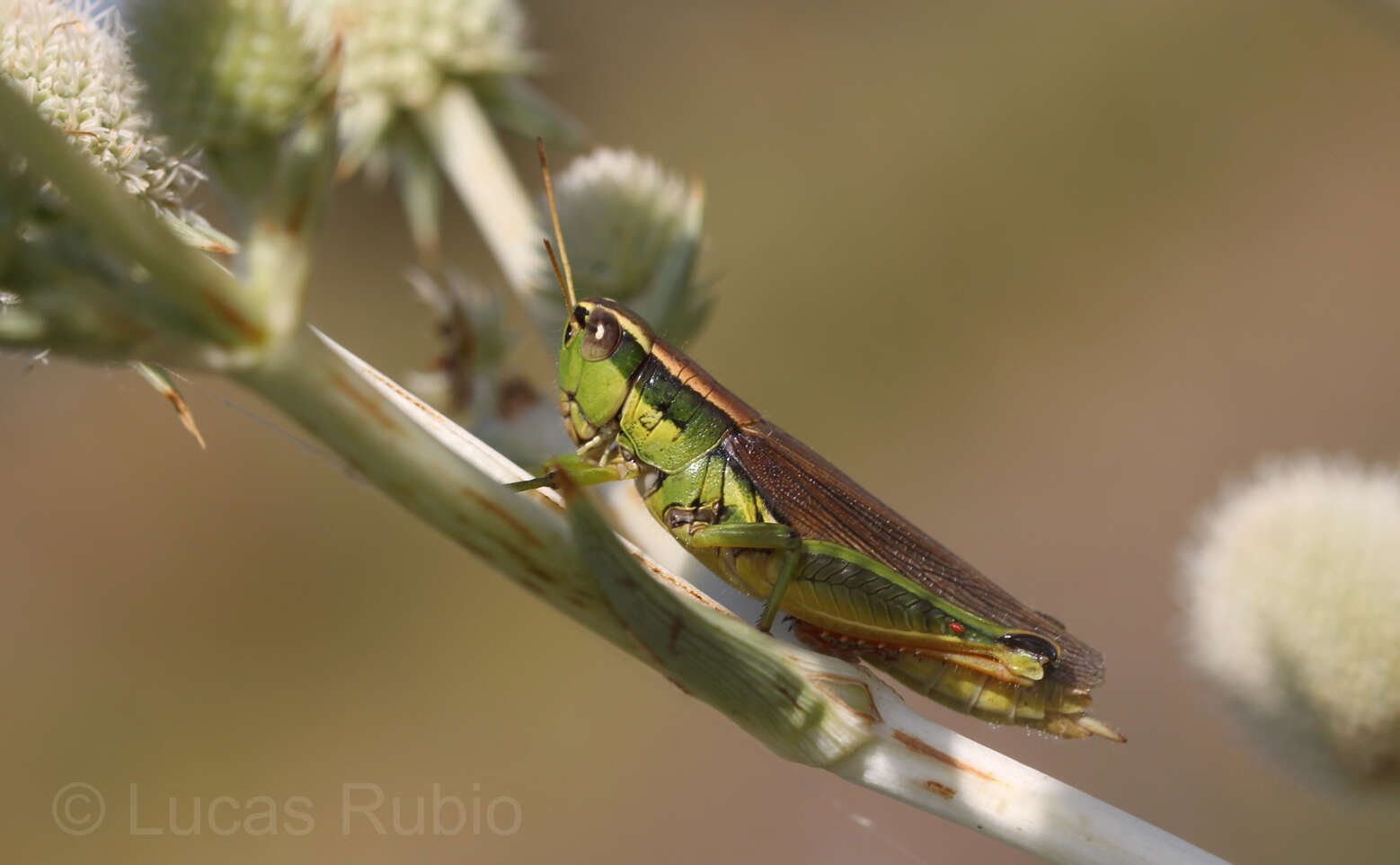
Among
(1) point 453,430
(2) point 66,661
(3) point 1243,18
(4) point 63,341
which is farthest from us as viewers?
(3) point 1243,18

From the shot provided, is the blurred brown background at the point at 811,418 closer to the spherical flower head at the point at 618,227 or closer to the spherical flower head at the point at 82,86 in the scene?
the spherical flower head at the point at 618,227

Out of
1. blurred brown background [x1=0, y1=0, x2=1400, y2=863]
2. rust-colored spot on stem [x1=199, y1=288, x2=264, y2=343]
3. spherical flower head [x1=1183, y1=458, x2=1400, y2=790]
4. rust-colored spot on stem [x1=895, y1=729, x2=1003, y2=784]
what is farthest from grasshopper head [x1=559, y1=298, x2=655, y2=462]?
blurred brown background [x1=0, y1=0, x2=1400, y2=863]

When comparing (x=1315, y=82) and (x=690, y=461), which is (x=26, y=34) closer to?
(x=690, y=461)

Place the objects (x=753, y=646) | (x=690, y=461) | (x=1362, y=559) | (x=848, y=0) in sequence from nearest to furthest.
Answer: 1. (x=753, y=646)
2. (x=690, y=461)
3. (x=1362, y=559)
4. (x=848, y=0)

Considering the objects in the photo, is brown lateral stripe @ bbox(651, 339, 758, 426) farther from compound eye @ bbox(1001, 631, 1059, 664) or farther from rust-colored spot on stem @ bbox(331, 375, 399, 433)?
rust-colored spot on stem @ bbox(331, 375, 399, 433)

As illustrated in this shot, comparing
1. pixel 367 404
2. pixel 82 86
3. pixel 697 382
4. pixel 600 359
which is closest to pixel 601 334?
pixel 600 359

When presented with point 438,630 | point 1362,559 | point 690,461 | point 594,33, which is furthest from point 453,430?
point 594,33
